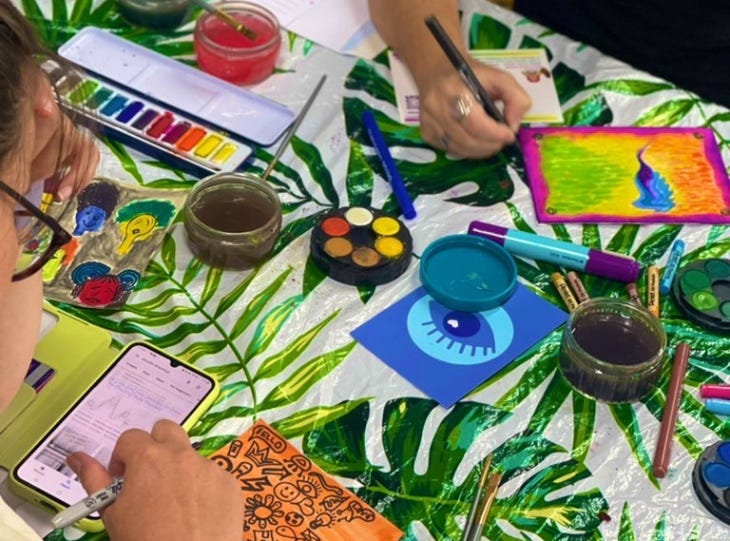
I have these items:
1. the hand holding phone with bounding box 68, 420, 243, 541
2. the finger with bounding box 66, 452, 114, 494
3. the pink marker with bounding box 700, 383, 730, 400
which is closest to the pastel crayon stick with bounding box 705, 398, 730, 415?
the pink marker with bounding box 700, 383, 730, 400

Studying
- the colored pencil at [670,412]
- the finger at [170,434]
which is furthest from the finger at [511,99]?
the finger at [170,434]

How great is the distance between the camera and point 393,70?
139 cm

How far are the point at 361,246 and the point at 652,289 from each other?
32cm

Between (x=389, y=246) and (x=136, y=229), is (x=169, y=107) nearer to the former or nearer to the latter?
(x=136, y=229)

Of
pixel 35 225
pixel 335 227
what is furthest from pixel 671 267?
pixel 35 225

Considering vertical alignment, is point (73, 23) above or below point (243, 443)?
above

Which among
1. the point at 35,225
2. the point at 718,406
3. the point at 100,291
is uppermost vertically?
the point at 35,225

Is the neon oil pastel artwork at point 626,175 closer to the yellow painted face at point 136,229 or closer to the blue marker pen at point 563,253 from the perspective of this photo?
the blue marker pen at point 563,253

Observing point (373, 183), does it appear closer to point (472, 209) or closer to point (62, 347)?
point (472, 209)

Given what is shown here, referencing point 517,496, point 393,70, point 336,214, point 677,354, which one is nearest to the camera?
point 517,496

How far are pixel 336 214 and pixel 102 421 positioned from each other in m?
0.36

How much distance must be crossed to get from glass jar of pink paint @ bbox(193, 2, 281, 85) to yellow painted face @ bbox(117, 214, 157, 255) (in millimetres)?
266

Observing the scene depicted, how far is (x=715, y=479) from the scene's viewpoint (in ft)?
3.15

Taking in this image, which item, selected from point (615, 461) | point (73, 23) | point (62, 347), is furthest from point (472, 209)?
point (73, 23)
